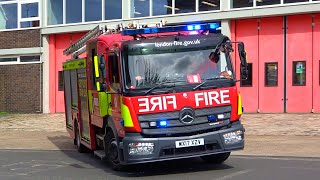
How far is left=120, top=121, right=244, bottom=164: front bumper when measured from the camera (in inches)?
366

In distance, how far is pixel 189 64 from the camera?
31.8ft

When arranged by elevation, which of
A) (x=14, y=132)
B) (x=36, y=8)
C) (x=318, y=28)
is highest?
(x=36, y=8)

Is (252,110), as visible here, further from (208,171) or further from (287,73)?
(208,171)

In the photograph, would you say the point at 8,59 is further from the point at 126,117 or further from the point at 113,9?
the point at 126,117

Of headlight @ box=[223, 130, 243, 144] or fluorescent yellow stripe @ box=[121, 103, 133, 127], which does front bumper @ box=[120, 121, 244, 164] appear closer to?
headlight @ box=[223, 130, 243, 144]


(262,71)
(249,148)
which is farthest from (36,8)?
(249,148)

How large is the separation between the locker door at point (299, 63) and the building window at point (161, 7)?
583cm

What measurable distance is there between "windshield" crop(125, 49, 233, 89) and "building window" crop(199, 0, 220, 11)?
14.1 m

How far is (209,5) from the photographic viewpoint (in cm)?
2377

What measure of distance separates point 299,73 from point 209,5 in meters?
5.23

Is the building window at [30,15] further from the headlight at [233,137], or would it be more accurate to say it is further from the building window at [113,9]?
A: the headlight at [233,137]

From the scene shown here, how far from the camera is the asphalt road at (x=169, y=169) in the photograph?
31.6 feet

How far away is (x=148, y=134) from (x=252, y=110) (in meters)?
14.2

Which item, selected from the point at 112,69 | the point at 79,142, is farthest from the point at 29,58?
the point at 112,69
